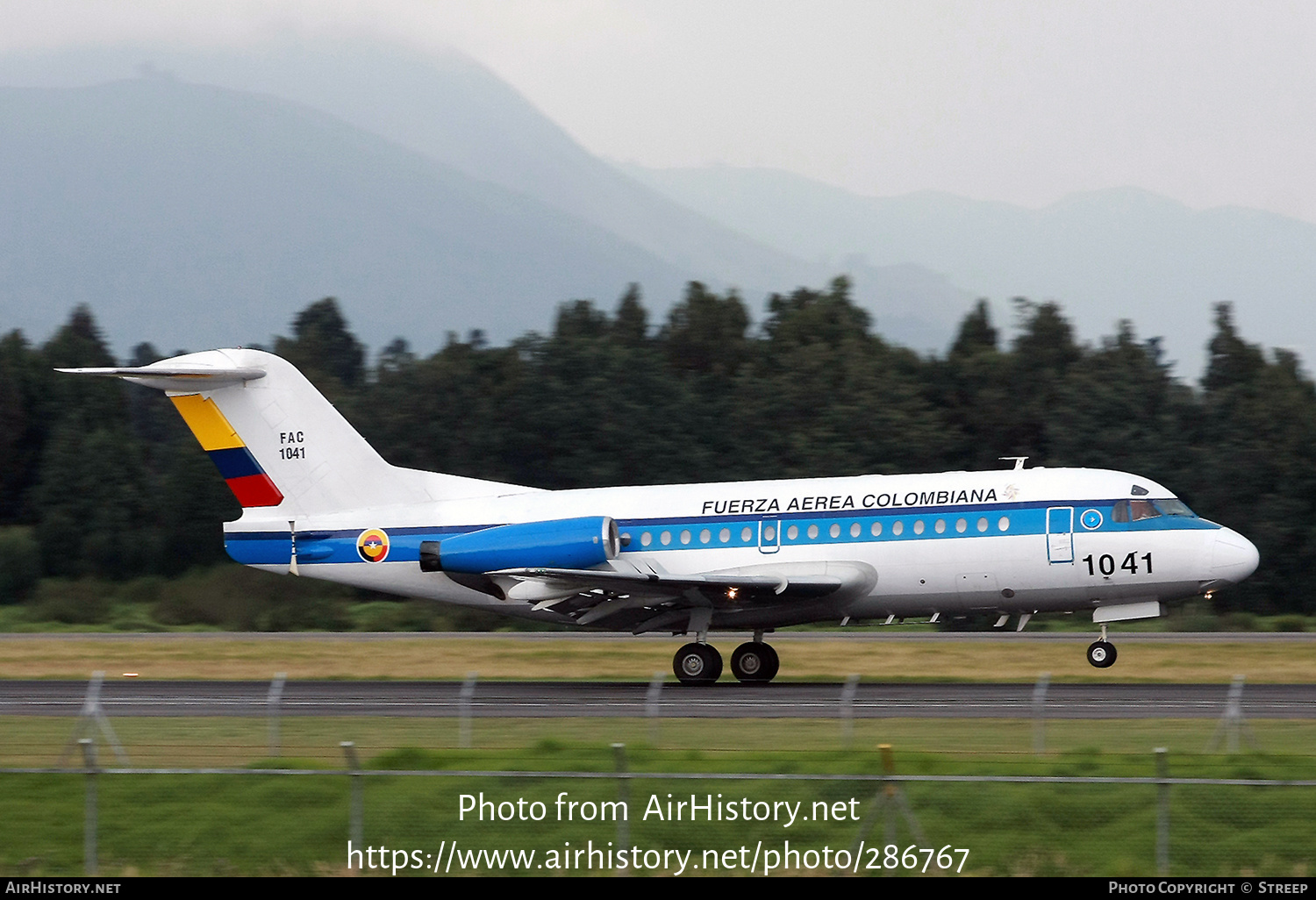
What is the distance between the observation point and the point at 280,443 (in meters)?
27.3

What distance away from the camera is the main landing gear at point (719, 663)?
24.6 metres

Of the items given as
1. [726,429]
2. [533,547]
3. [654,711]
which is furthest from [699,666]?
[726,429]

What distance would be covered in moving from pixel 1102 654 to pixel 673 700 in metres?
7.18

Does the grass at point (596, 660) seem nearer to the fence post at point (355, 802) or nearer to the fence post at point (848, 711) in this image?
the fence post at point (848, 711)

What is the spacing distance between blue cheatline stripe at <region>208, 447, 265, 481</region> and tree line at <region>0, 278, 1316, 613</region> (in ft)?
67.1

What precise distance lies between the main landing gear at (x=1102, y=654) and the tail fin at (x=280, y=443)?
10.2m

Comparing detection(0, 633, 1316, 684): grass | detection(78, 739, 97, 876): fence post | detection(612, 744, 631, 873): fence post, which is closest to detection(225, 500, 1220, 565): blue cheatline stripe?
detection(0, 633, 1316, 684): grass

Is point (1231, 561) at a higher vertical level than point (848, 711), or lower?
higher

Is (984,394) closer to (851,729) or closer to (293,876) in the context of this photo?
(851,729)

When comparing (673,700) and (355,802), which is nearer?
(355,802)

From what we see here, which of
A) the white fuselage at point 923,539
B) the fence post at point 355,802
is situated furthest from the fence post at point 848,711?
the white fuselage at point 923,539

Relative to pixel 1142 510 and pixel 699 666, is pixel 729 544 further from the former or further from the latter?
pixel 1142 510

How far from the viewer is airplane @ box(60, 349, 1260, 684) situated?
77.7ft

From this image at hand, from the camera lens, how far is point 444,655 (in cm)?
3152
